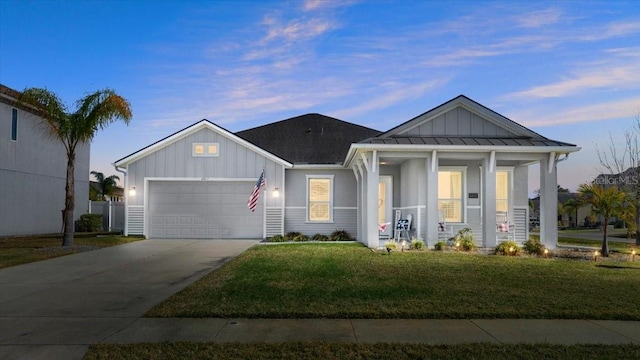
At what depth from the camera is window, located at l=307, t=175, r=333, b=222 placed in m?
18.4

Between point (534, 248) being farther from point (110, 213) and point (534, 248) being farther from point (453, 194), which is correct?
point (110, 213)

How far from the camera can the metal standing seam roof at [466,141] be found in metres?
13.6

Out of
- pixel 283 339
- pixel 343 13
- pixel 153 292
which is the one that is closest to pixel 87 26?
pixel 343 13

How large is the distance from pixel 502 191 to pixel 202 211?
1167cm

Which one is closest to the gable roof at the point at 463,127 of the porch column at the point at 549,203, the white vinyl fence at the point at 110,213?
the porch column at the point at 549,203

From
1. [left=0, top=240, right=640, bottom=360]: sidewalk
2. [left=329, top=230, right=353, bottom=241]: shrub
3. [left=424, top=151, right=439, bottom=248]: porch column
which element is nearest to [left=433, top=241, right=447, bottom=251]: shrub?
[left=424, top=151, right=439, bottom=248]: porch column

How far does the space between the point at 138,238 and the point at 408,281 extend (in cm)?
1305

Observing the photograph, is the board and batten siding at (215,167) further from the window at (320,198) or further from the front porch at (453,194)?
the front porch at (453,194)

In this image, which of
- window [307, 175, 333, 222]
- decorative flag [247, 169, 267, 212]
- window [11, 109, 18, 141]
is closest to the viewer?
decorative flag [247, 169, 267, 212]

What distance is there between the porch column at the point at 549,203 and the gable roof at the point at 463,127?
2.83 feet

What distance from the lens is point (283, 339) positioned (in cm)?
483

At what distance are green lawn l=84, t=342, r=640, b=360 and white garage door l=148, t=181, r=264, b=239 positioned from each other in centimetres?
1374

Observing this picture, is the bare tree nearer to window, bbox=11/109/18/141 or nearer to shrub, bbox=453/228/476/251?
shrub, bbox=453/228/476/251

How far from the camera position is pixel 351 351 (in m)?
4.42
